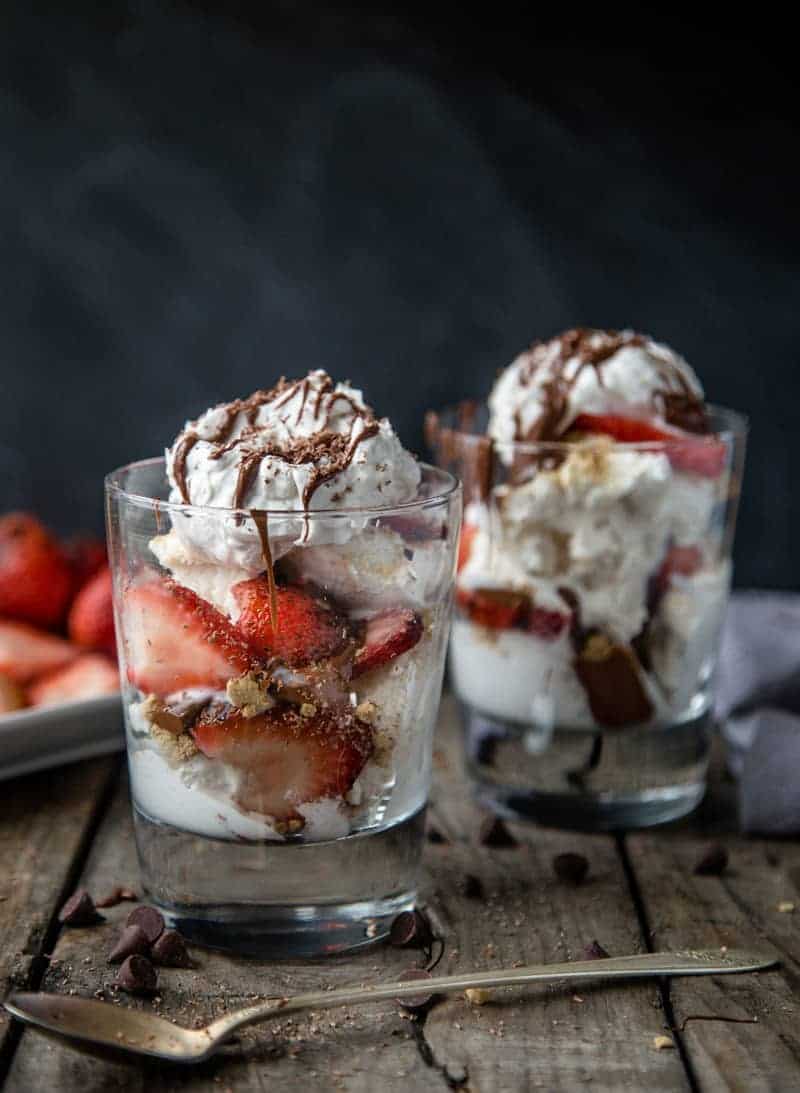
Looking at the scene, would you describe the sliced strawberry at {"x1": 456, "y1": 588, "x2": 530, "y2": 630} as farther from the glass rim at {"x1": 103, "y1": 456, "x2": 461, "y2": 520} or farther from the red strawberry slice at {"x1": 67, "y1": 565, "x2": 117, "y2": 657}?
the red strawberry slice at {"x1": 67, "y1": 565, "x2": 117, "y2": 657}

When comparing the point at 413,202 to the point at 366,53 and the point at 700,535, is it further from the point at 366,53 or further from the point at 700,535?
the point at 700,535

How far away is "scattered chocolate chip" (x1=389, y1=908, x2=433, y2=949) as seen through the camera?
1.24m

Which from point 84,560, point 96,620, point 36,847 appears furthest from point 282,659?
point 84,560

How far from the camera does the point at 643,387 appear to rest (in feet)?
4.97

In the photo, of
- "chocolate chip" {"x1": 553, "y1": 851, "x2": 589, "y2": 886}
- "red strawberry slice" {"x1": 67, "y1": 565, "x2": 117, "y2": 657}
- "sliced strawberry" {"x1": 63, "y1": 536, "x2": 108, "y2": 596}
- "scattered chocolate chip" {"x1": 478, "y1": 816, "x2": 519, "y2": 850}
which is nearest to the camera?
"chocolate chip" {"x1": 553, "y1": 851, "x2": 589, "y2": 886}

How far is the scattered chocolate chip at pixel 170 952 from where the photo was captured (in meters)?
1.19

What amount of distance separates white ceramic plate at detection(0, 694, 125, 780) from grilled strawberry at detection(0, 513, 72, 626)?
11.4 inches

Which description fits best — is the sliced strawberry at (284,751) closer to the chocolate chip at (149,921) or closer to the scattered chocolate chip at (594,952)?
the chocolate chip at (149,921)

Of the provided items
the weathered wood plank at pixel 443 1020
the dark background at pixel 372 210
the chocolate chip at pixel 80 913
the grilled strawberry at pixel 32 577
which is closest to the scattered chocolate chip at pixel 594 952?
the weathered wood plank at pixel 443 1020

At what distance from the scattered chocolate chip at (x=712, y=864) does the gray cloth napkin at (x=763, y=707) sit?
11cm

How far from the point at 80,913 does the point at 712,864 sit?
676mm

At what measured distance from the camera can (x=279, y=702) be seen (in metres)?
1.13

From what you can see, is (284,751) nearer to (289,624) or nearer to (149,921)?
(289,624)

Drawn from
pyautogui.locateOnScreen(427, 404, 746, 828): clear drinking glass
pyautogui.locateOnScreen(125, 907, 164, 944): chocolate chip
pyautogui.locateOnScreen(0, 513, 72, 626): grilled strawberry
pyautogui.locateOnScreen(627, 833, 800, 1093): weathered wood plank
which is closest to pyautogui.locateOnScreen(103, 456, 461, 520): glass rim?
pyautogui.locateOnScreen(427, 404, 746, 828): clear drinking glass
